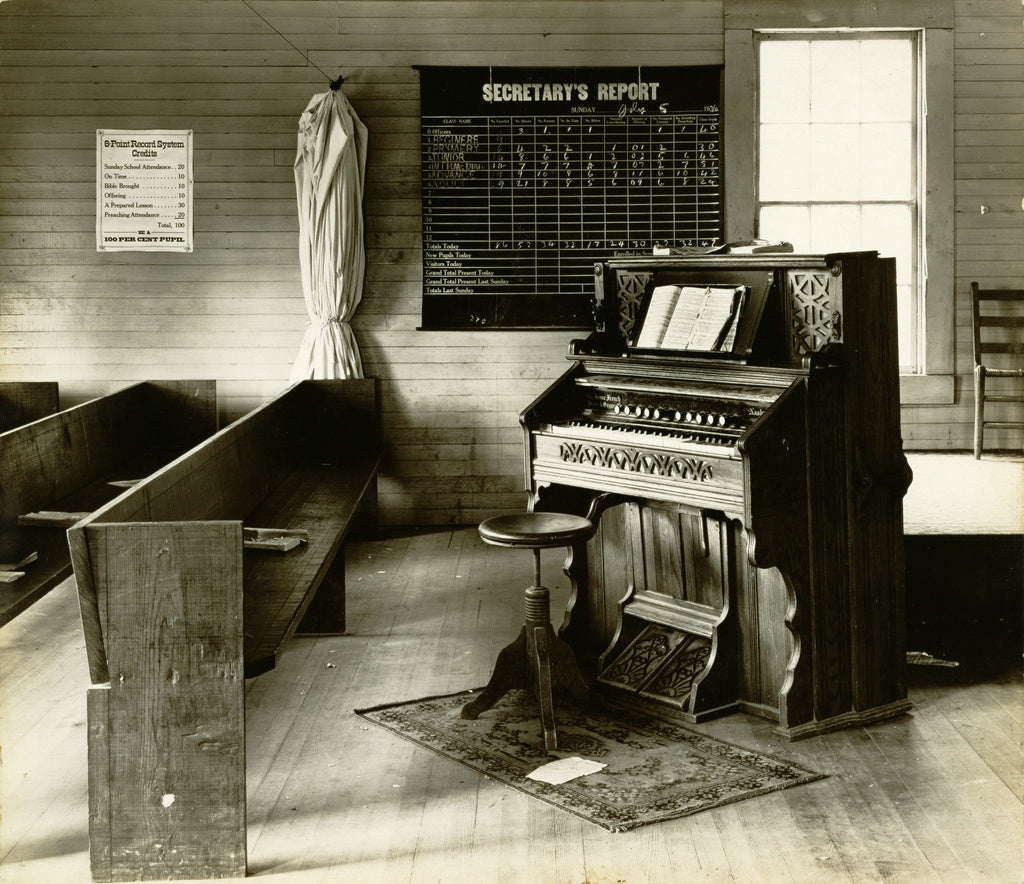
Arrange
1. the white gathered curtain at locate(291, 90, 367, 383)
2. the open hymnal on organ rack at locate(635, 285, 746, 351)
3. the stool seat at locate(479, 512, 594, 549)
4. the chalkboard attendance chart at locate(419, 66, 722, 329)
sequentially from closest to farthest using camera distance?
the stool seat at locate(479, 512, 594, 549) < the open hymnal on organ rack at locate(635, 285, 746, 351) < the white gathered curtain at locate(291, 90, 367, 383) < the chalkboard attendance chart at locate(419, 66, 722, 329)

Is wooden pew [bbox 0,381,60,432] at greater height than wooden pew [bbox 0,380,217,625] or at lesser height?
greater

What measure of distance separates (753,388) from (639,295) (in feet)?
2.68

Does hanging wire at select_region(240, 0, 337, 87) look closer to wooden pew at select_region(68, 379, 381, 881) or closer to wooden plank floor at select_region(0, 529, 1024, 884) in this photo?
wooden plank floor at select_region(0, 529, 1024, 884)

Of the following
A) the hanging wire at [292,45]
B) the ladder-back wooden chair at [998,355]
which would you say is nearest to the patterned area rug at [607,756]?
the ladder-back wooden chair at [998,355]

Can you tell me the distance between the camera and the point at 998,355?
7117 millimetres

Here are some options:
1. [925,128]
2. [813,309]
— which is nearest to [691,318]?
[813,309]

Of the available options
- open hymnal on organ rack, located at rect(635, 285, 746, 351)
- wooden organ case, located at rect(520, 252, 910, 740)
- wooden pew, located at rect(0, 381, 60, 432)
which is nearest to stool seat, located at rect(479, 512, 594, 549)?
wooden organ case, located at rect(520, 252, 910, 740)

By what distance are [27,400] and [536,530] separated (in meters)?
3.68

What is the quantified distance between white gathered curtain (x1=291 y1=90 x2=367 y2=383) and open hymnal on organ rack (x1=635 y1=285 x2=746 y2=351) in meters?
2.85

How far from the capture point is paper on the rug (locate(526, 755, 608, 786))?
352 centimetres

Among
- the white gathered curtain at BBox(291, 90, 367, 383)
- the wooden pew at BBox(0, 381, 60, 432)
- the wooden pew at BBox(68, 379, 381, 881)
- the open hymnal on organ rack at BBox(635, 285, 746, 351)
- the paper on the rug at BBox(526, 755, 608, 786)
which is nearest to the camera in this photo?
the wooden pew at BBox(68, 379, 381, 881)

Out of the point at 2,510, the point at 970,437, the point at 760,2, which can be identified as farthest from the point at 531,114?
the point at 2,510

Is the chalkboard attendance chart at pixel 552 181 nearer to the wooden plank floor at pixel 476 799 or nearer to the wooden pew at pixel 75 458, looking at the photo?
the wooden pew at pixel 75 458

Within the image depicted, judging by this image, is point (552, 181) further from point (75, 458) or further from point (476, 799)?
point (476, 799)
